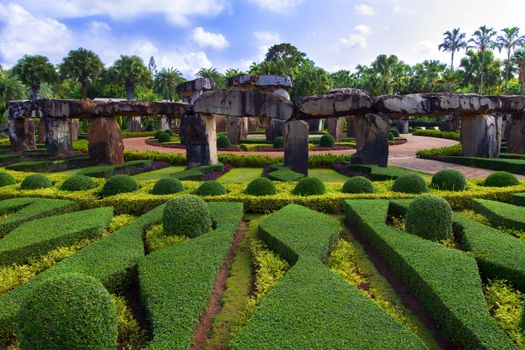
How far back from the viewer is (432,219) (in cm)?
818

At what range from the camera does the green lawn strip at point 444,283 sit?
195 inches

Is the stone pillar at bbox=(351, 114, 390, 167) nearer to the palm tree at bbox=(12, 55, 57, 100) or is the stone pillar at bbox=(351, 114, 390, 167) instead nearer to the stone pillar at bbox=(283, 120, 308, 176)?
the stone pillar at bbox=(283, 120, 308, 176)

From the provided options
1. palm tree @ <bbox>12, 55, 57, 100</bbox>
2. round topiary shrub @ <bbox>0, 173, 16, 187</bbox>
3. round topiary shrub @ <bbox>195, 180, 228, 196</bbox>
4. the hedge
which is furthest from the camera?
palm tree @ <bbox>12, 55, 57, 100</bbox>

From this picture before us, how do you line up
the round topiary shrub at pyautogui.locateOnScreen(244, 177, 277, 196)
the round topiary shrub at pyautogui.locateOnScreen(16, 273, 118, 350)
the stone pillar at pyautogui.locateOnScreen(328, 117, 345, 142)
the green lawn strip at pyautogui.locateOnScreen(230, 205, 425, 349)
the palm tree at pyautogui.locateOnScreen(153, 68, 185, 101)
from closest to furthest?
the round topiary shrub at pyautogui.locateOnScreen(16, 273, 118, 350)
the green lawn strip at pyautogui.locateOnScreen(230, 205, 425, 349)
the round topiary shrub at pyautogui.locateOnScreen(244, 177, 277, 196)
the stone pillar at pyautogui.locateOnScreen(328, 117, 345, 142)
the palm tree at pyautogui.locateOnScreen(153, 68, 185, 101)

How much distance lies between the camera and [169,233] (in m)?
8.67

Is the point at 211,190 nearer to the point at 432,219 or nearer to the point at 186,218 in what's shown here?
the point at 186,218

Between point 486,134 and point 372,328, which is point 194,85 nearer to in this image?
point 486,134

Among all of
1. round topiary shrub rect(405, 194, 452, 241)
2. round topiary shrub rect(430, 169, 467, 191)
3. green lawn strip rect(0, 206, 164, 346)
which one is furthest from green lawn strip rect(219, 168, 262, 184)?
round topiary shrub rect(405, 194, 452, 241)

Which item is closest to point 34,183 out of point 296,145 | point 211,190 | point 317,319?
point 211,190

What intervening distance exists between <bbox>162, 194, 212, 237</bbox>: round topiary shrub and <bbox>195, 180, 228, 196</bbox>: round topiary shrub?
325 centimetres

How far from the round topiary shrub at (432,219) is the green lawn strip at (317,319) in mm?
2776

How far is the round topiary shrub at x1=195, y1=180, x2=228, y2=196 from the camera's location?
12.0 metres

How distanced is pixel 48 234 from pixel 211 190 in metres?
4.89

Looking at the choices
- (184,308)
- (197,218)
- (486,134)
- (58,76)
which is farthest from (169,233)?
(58,76)
